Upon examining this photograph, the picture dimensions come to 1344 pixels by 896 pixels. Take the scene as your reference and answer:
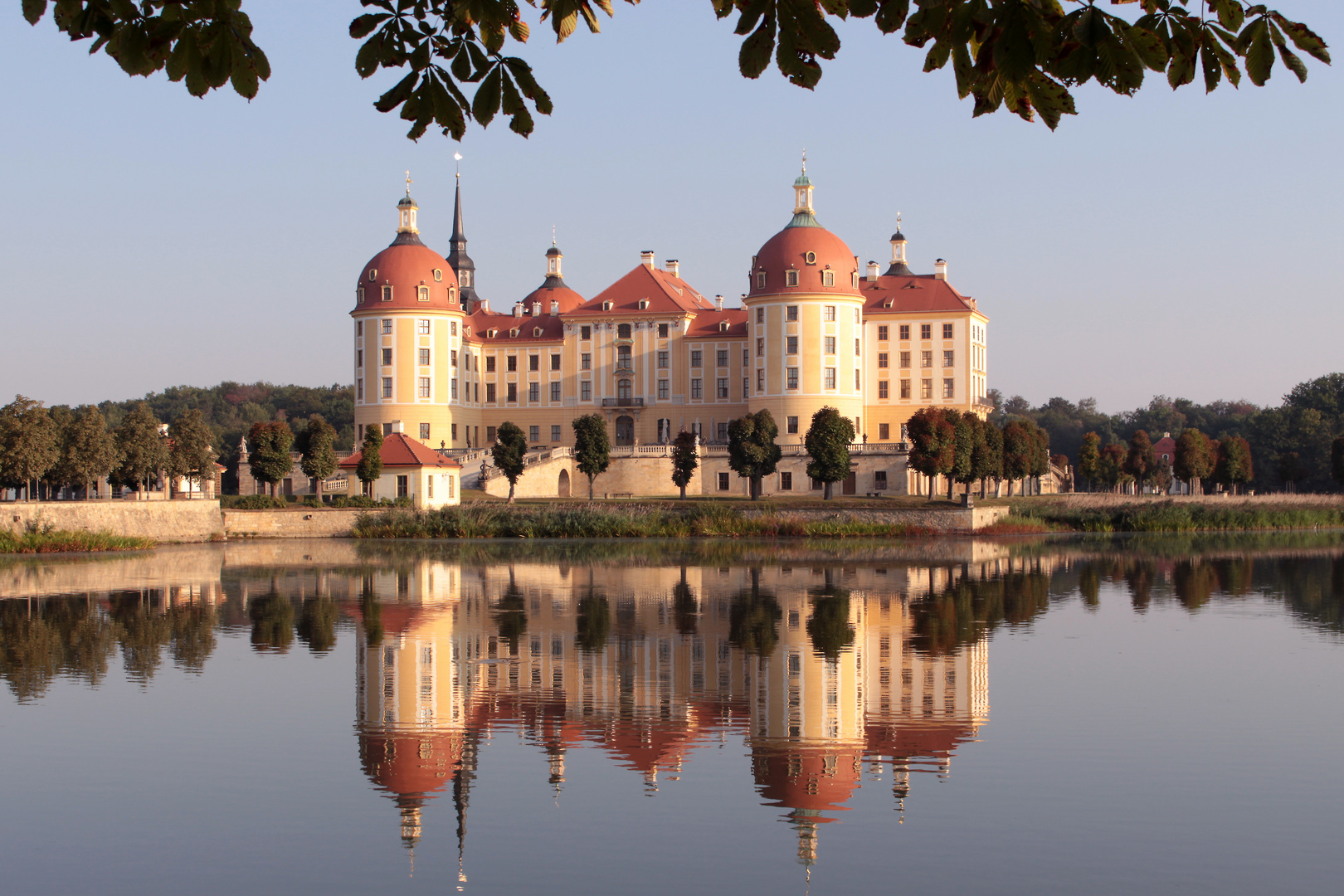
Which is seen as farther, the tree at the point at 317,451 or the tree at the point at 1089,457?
the tree at the point at 1089,457

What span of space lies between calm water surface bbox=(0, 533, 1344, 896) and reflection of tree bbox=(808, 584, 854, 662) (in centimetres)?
13

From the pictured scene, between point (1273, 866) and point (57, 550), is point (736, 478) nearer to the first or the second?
point (57, 550)

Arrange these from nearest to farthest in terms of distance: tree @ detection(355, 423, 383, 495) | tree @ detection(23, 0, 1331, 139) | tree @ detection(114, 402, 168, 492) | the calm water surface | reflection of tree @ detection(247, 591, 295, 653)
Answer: tree @ detection(23, 0, 1331, 139)
the calm water surface
reflection of tree @ detection(247, 591, 295, 653)
tree @ detection(114, 402, 168, 492)
tree @ detection(355, 423, 383, 495)

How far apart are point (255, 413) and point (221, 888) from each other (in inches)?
3668

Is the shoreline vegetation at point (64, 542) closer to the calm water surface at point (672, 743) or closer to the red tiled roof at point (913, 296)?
the calm water surface at point (672, 743)

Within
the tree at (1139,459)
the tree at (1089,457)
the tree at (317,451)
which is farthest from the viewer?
the tree at (1089,457)

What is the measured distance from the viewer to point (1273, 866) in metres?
8.65

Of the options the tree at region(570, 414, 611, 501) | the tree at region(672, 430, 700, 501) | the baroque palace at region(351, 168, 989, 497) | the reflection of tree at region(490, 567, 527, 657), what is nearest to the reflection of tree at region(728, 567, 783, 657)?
the reflection of tree at region(490, 567, 527, 657)

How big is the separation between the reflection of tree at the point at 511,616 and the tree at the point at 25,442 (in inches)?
715

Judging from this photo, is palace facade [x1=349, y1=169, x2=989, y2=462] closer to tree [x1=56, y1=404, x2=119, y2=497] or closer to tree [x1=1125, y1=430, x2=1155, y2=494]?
tree [x1=1125, y1=430, x2=1155, y2=494]

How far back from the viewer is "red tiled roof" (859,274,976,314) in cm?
6631

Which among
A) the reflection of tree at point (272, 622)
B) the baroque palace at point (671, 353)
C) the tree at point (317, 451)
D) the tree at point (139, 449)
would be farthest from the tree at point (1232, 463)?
the reflection of tree at point (272, 622)

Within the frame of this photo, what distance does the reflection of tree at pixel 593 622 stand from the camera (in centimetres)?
1867

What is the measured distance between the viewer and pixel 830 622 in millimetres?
21219
